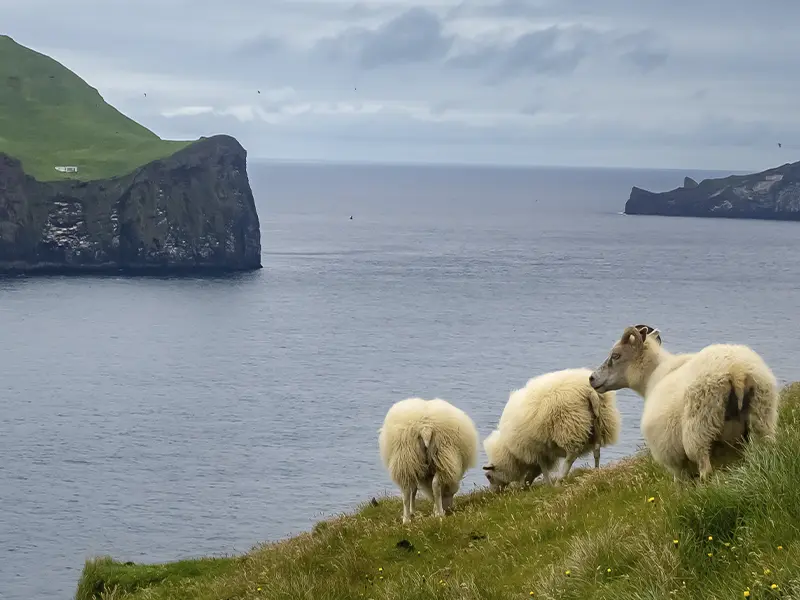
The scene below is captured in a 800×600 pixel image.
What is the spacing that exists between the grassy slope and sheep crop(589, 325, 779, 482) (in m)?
0.46

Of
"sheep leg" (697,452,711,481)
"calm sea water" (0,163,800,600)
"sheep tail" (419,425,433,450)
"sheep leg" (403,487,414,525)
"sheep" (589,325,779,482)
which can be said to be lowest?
"calm sea water" (0,163,800,600)

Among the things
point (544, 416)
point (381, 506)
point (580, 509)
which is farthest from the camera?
point (381, 506)

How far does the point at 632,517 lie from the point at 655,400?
4.84 feet

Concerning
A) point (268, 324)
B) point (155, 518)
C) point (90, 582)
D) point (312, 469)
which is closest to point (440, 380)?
point (312, 469)

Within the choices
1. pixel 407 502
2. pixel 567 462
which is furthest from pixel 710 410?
pixel 407 502

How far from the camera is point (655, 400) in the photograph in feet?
41.9

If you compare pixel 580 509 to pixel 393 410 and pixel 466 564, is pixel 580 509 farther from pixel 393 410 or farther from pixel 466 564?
pixel 393 410

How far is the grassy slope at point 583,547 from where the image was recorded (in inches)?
354

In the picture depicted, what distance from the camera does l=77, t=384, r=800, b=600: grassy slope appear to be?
→ 8.98 m

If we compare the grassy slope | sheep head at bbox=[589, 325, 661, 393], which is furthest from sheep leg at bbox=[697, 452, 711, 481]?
sheep head at bbox=[589, 325, 661, 393]

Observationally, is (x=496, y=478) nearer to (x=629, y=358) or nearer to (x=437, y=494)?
(x=437, y=494)

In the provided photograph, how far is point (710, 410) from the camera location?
38.7ft

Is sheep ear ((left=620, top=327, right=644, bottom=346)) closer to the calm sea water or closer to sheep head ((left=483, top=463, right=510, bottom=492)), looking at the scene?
sheep head ((left=483, top=463, right=510, bottom=492))

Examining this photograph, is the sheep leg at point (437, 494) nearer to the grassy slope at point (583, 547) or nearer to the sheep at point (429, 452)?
the sheep at point (429, 452)
